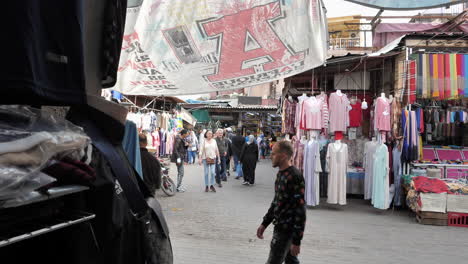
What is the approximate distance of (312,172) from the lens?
8641 mm

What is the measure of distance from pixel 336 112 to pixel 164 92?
6.80 meters

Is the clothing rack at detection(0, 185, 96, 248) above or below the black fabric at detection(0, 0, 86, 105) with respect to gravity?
below

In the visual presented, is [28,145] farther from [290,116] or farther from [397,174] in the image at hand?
[290,116]

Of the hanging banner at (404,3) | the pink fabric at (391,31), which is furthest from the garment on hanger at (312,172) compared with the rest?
the hanging banner at (404,3)

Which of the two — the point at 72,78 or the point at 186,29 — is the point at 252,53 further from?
the point at 72,78

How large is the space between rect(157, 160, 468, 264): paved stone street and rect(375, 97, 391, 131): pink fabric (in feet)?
6.94

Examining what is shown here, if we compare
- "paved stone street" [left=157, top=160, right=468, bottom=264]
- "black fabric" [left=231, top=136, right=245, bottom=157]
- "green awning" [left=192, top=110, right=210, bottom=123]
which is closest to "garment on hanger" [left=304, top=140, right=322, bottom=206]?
"paved stone street" [left=157, top=160, right=468, bottom=264]

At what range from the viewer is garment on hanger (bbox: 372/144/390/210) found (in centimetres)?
810

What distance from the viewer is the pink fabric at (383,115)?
8.27 metres

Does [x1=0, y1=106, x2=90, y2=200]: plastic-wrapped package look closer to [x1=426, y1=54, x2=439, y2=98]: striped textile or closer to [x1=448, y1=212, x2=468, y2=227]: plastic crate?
[x1=448, y1=212, x2=468, y2=227]: plastic crate

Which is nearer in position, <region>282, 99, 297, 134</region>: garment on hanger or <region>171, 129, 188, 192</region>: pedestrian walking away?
<region>282, 99, 297, 134</region>: garment on hanger

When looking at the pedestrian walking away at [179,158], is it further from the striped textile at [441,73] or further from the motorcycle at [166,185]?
the striped textile at [441,73]

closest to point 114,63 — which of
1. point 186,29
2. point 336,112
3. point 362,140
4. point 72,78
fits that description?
point 72,78

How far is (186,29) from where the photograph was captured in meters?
2.66
